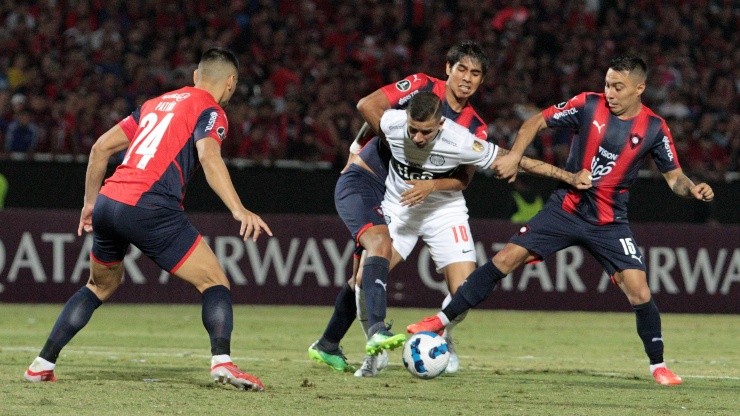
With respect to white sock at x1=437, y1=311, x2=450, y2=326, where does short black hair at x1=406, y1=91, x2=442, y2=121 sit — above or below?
above

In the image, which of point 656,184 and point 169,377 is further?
point 656,184

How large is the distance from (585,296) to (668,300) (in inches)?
39.7

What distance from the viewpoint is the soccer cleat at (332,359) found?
8851 millimetres

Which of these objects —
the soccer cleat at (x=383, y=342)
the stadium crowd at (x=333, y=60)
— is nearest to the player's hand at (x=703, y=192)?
the soccer cleat at (x=383, y=342)

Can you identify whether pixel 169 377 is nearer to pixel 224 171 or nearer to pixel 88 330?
pixel 224 171

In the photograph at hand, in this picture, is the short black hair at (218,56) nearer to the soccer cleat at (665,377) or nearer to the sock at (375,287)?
the sock at (375,287)

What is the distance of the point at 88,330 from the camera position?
479 inches

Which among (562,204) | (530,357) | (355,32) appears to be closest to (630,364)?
(530,357)

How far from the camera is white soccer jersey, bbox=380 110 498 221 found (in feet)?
27.1

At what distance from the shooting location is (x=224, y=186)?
6832 millimetres

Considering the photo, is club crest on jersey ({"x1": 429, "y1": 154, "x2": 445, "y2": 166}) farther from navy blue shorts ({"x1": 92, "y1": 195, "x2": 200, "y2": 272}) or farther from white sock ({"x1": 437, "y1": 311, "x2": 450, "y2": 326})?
navy blue shorts ({"x1": 92, "y1": 195, "x2": 200, "y2": 272})

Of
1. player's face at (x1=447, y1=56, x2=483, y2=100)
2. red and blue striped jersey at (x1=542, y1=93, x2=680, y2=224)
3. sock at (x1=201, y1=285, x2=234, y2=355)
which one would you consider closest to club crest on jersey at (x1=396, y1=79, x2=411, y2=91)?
player's face at (x1=447, y1=56, x2=483, y2=100)

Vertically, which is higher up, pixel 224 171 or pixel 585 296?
pixel 224 171

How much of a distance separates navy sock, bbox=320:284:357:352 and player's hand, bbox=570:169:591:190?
1.77 m
